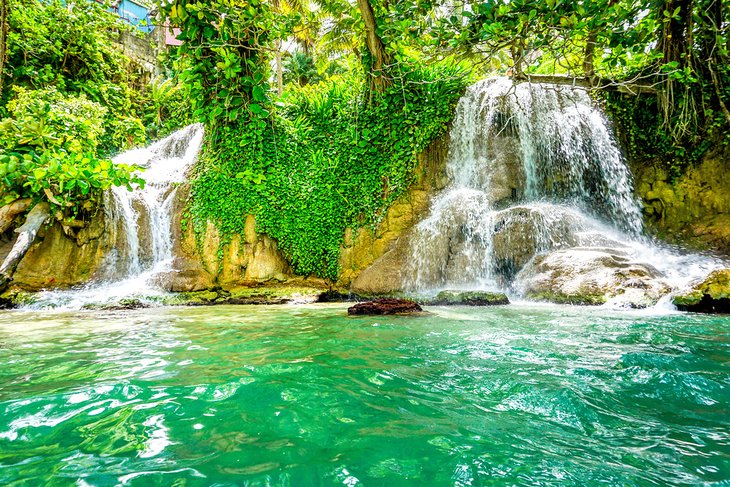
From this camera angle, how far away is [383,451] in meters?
1.53

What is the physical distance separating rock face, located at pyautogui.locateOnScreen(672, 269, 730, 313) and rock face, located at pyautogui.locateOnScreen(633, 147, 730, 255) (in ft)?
11.7

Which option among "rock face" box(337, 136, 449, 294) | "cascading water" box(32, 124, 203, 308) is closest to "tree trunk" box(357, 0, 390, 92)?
"rock face" box(337, 136, 449, 294)

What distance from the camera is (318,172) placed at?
966cm

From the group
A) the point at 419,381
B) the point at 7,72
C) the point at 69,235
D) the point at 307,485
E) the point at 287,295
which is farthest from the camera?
the point at 7,72

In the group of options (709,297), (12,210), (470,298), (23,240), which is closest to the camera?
(709,297)

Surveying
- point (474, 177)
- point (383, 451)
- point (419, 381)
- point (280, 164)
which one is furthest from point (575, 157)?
point (383, 451)

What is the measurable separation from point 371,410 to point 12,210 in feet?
31.5

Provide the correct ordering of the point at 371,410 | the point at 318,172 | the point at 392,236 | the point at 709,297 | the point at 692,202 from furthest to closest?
1. the point at 318,172
2. the point at 392,236
3. the point at 692,202
4. the point at 709,297
5. the point at 371,410

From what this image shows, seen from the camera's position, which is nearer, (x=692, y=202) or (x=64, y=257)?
(x=692, y=202)

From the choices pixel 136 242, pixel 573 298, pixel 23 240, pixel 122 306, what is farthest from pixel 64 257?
pixel 573 298

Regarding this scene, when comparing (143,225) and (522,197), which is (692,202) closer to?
(522,197)

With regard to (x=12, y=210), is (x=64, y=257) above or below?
below

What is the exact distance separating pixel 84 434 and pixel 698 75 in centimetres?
1158

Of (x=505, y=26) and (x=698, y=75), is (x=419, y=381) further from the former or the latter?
(x=698, y=75)
